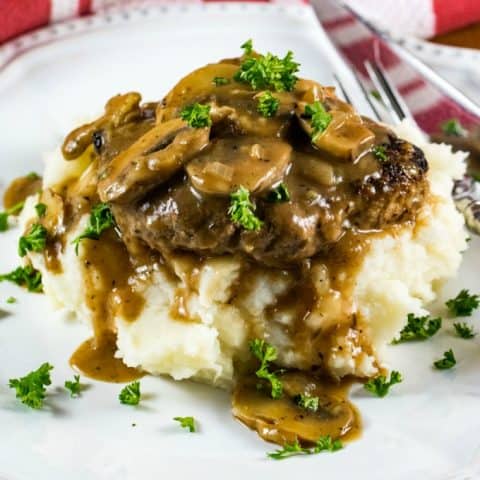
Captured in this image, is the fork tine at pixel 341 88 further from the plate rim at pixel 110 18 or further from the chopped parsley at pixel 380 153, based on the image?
the chopped parsley at pixel 380 153

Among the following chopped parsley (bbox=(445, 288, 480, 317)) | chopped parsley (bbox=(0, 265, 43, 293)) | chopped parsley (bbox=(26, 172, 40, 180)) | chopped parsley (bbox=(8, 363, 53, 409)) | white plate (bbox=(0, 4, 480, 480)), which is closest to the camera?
white plate (bbox=(0, 4, 480, 480))

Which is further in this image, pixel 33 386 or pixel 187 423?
pixel 33 386

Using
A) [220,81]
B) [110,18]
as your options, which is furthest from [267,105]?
[110,18]

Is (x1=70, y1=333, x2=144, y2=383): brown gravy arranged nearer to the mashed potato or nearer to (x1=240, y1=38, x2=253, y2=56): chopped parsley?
the mashed potato

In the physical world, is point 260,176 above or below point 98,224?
above

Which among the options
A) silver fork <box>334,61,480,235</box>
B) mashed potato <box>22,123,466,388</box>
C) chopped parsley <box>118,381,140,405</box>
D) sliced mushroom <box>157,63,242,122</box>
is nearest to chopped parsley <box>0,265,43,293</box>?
mashed potato <box>22,123,466,388</box>

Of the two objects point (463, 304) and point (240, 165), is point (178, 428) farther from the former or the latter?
point (463, 304)

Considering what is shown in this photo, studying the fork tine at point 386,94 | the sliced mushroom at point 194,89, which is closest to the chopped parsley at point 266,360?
the sliced mushroom at point 194,89

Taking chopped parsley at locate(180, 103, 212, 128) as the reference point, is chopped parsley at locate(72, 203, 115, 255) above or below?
below
